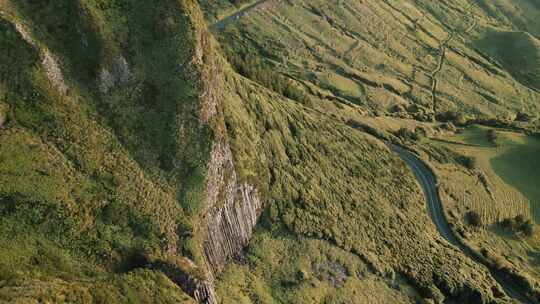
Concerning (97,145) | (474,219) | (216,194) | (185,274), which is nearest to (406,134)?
(474,219)

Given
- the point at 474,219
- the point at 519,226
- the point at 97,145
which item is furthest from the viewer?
the point at 519,226

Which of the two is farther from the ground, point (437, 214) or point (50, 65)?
point (437, 214)

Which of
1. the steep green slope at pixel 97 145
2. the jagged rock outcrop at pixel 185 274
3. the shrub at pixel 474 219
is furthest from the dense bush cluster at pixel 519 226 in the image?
the jagged rock outcrop at pixel 185 274

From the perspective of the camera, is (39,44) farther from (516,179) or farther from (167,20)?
(516,179)

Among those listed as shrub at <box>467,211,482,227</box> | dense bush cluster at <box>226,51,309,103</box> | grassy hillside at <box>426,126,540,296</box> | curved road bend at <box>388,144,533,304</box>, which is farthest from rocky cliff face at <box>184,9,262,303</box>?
shrub at <box>467,211,482,227</box>

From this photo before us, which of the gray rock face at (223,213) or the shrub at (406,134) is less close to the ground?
the shrub at (406,134)

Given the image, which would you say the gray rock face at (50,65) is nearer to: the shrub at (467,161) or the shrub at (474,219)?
the shrub at (474,219)

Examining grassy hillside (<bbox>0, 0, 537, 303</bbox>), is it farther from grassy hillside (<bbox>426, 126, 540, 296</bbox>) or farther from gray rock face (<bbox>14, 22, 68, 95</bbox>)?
grassy hillside (<bbox>426, 126, 540, 296</bbox>)

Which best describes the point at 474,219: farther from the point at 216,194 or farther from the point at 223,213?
the point at 216,194

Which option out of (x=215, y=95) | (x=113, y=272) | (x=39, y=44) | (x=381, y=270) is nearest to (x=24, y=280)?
(x=113, y=272)
